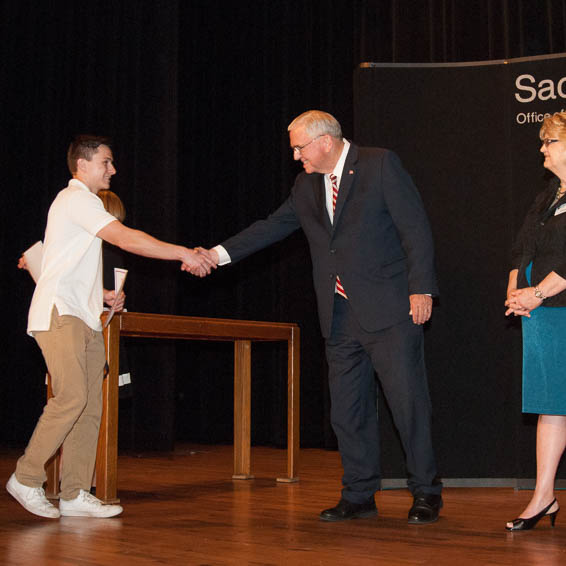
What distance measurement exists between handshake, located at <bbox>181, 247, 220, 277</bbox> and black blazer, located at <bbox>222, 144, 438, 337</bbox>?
1.57ft

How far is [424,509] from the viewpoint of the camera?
115 inches

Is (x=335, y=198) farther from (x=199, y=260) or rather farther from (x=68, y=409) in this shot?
(x=68, y=409)

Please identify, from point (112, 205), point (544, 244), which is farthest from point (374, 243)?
point (112, 205)

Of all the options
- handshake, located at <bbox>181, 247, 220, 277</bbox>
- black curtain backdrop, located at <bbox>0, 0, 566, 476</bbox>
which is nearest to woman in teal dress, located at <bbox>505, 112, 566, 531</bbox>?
handshake, located at <bbox>181, 247, 220, 277</bbox>

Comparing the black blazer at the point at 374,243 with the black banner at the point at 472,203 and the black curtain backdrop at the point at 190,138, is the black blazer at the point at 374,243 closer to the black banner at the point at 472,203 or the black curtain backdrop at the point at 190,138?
the black banner at the point at 472,203

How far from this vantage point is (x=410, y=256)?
2938 millimetres

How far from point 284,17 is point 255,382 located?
286 cm

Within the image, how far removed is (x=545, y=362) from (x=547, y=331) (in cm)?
11

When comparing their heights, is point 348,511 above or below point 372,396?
below

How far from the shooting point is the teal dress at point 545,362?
275 cm

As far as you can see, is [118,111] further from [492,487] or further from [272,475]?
[492,487]

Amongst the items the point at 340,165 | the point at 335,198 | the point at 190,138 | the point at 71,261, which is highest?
the point at 190,138

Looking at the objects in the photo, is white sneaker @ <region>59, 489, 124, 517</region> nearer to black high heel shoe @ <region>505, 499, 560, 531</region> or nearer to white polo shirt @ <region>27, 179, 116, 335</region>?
white polo shirt @ <region>27, 179, 116, 335</region>

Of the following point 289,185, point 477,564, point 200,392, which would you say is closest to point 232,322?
point 477,564
